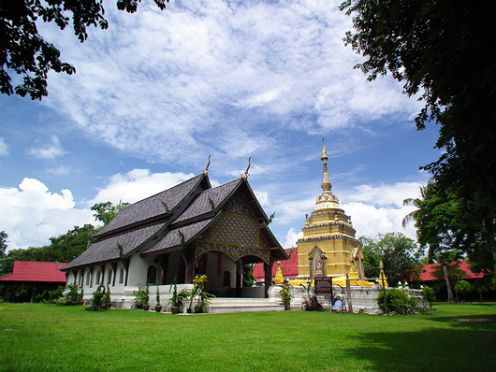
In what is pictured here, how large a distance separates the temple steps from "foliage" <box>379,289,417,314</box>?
15.0ft

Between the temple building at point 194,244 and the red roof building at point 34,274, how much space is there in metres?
8.43

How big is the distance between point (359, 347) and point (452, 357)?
1.39 m

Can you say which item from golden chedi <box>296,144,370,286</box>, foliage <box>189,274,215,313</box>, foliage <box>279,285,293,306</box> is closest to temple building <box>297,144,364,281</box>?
golden chedi <box>296,144,370,286</box>

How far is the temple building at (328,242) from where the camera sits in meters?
29.0

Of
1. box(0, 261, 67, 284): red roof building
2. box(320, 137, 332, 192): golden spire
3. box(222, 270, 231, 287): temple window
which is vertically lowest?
box(222, 270, 231, 287): temple window

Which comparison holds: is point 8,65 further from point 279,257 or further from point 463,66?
point 279,257

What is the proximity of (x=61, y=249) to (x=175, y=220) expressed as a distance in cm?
3130

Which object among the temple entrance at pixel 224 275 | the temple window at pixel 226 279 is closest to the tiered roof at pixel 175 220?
the temple entrance at pixel 224 275

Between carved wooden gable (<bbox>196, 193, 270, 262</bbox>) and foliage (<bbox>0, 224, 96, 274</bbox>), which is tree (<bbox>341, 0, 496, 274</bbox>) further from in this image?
foliage (<bbox>0, 224, 96, 274</bbox>)

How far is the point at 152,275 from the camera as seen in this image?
2011cm

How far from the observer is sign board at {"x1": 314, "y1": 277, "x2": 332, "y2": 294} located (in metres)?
16.0

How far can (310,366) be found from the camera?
4.67m

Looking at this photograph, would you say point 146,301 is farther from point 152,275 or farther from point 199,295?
point 152,275

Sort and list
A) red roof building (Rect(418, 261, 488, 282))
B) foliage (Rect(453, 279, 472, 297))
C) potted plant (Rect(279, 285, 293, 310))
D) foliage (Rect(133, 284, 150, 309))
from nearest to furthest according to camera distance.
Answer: foliage (Rect(133, 284, 150, 309))
potted plant (Rect(279, 285, 293, 310))
foliage (Rect(453, 279, 472, 297))
red roof building (Rect(418, 261, 488, 282))
